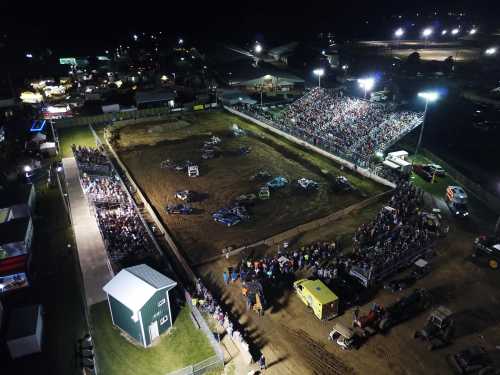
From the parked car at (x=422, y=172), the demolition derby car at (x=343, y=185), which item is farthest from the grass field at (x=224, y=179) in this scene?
the parked car at (x=422, y=172)

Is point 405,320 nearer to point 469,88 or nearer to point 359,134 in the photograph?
point 359,134

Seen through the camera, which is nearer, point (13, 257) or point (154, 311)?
point (154, 311)

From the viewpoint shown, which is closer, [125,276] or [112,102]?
[125,276]

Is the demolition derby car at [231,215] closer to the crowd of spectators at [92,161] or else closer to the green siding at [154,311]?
the green siding at [154,311]

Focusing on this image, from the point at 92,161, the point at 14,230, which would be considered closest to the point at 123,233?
the point at 14,230

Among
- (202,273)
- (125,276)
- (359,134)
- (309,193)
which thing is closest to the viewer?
(125,276)

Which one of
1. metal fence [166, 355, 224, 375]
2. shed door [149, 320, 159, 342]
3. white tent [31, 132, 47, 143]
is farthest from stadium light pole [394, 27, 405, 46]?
metal fence [166, 355, 224, 375]

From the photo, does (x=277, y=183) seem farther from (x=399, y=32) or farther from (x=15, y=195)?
(x=399, y=32)

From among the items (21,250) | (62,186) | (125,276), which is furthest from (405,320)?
(62,186)
